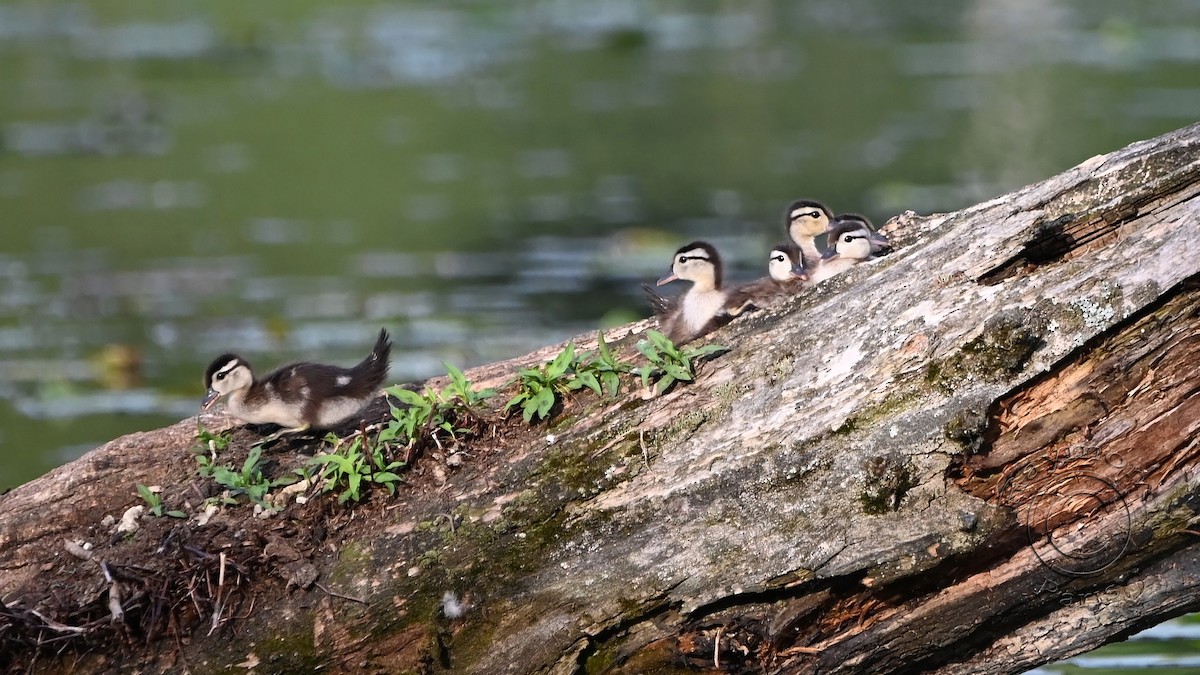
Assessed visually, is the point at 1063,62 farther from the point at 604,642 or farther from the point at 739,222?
the point at 604,642

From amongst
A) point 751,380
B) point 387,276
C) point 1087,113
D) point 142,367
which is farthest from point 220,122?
point 751,380

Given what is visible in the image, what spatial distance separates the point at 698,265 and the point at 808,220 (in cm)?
97

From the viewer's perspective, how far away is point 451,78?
27.8 meters

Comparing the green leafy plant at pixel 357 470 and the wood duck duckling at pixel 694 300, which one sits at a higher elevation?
the wood duck duckling at pixel 694 300

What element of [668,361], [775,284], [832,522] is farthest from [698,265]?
[832,522]

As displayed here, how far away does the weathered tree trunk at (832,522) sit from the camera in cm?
564

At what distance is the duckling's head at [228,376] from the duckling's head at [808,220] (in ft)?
9.78

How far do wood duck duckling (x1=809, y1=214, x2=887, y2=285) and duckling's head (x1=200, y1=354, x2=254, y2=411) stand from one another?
2.72m

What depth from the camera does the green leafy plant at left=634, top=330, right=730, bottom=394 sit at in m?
6.21

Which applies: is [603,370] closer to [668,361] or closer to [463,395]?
[668,361]

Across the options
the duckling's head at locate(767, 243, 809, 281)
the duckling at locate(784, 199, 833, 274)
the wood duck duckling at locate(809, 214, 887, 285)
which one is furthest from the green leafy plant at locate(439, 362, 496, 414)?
the duckling at locate(784, 199, 833, 274)

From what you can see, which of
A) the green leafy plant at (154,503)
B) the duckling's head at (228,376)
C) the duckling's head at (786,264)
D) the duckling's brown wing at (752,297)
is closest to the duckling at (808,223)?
the duckling's head at (786,264)

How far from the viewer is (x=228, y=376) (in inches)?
271

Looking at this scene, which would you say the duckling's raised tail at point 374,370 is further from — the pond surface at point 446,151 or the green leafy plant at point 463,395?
the pond surface at point 446,151
